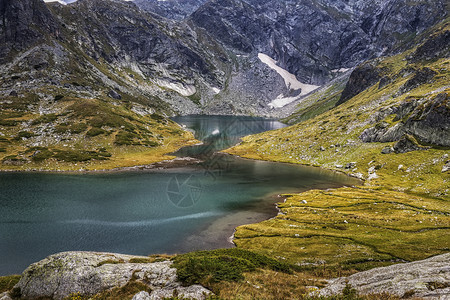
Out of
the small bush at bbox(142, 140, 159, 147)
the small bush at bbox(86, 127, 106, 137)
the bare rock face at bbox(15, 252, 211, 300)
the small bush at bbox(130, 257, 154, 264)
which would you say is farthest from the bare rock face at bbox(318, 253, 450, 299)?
the small bush at bbox(86, 127, 106, 137)

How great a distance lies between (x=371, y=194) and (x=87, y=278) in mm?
69489

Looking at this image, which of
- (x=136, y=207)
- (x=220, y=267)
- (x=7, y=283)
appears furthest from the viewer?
(x=136, y=207)

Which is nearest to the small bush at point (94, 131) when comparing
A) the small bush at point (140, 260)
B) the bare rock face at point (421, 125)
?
the small bush at point (140, 260)

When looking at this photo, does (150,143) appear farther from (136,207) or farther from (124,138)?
(136,207)

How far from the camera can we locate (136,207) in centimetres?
5969

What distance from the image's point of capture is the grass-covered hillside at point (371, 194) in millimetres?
33506

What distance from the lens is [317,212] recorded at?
54594mm

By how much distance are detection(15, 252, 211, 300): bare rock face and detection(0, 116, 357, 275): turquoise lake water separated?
19260 mm

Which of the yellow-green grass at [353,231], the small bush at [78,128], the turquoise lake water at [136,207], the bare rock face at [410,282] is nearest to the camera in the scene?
the bare rock face at [410,282]

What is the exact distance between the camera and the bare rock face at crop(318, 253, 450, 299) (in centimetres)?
1264

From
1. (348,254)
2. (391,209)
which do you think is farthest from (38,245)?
(391,209)

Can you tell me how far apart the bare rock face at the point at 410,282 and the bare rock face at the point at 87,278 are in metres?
11.4

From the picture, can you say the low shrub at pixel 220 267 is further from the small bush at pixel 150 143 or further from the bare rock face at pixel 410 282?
the small bush at pixel 150 143

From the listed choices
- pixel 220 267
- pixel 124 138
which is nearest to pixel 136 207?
pixel 220 267
